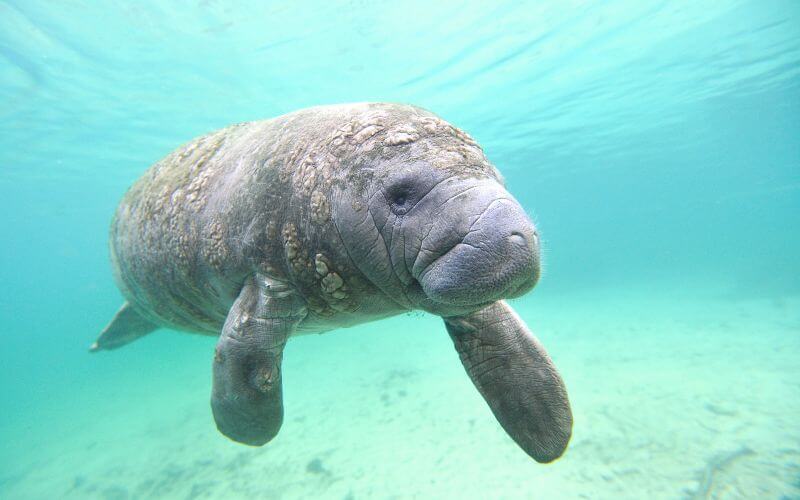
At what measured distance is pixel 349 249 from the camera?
7.02ft

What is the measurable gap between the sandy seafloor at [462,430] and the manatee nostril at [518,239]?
190 centimetres

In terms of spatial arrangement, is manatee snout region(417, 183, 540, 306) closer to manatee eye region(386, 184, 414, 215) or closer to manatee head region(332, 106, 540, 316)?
manatee head region(332, 106, 540, 316)

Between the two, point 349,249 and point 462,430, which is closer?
point 349,249

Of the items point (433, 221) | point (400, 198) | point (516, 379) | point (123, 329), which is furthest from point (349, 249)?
point (123, 329)

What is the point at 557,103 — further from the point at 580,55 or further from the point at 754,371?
the point at 754,371

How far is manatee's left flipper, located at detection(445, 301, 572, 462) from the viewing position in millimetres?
2586

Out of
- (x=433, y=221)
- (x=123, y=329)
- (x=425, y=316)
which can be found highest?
(x=433, y=221)

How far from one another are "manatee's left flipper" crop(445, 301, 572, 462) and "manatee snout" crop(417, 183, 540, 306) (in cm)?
92

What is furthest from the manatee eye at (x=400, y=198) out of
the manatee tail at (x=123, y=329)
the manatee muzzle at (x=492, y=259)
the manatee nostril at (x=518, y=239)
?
the manatee tail at (x=123, y=329)

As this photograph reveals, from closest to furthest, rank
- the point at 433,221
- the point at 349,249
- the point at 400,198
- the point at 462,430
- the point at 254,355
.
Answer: the point at 433,221, the point at 400,198, the point at 349,249, the point at 254,355, the point at 462,430

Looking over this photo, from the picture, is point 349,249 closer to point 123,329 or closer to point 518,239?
point 518,239

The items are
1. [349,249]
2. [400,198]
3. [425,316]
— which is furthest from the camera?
[425,316]

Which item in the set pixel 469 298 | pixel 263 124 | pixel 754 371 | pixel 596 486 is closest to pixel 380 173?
pixel 469 298

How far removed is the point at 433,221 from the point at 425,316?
Answer: 13562mm
